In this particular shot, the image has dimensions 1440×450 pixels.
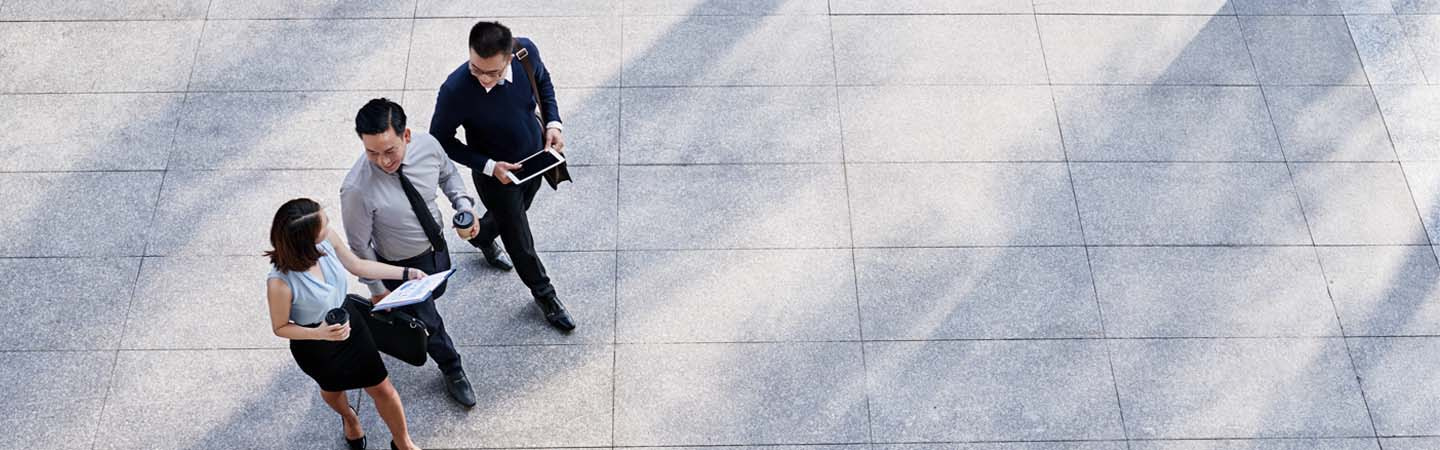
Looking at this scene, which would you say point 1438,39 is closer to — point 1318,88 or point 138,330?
point 1318,88

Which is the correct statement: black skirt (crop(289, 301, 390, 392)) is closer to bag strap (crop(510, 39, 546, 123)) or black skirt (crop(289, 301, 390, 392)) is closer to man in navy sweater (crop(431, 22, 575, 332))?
man in navy sweater (crop(431, 22, 575, 332))

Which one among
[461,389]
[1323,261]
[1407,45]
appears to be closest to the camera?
[461,389]

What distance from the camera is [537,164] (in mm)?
5148

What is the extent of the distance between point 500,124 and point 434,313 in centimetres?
89

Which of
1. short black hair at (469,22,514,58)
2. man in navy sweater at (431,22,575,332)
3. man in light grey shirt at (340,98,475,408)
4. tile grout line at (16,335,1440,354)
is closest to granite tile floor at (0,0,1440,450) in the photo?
tile grout line at (16,335,1440,354)

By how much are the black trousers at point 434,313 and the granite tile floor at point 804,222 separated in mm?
280

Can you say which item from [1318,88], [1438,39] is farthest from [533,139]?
[1438,39]

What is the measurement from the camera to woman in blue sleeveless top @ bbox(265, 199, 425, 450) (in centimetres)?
413

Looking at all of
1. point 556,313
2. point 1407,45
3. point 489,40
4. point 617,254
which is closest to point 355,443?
point 556,313

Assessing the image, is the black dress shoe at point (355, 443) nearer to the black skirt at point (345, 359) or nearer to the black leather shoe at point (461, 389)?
the black leather shoe at point (461, 389)

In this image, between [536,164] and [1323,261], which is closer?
[536,164]

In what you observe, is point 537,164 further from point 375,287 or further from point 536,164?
point 375,287

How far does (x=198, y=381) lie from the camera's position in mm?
5574

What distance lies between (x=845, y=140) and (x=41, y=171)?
4.44 meters
